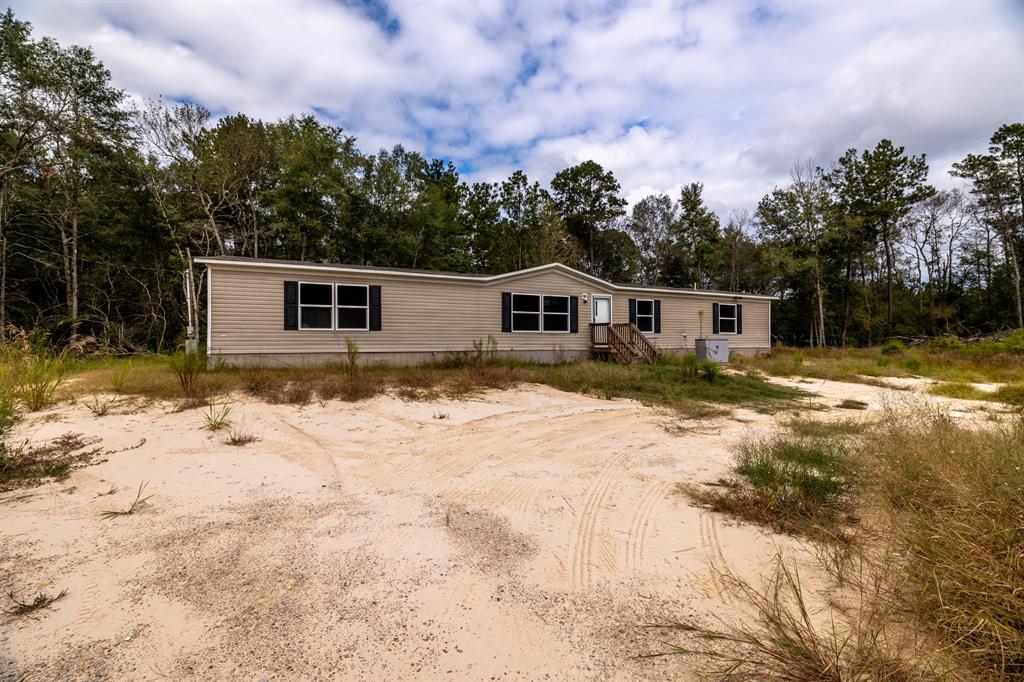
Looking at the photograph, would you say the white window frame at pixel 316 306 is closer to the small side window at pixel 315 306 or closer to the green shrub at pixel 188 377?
the small side window at pixel 315 306

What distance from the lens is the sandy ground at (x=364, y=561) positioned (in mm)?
1671

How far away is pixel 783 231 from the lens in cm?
2484

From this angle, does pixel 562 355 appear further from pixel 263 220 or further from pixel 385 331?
pixel 263 220

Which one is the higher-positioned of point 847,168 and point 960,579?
point 847,168

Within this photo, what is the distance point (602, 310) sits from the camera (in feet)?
49.9

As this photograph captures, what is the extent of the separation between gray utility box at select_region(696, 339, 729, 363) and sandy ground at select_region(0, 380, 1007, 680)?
11.4m

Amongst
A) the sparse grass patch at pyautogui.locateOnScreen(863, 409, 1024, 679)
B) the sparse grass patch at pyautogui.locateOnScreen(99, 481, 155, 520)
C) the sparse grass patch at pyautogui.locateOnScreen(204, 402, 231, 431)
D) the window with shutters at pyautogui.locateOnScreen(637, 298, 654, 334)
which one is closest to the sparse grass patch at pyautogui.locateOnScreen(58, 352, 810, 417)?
the sparse grass patch at pyautogui.locateOnScreen(204, 402, 231, 431)

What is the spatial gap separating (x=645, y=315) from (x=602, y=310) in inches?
77.3

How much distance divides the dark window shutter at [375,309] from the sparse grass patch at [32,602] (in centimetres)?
965

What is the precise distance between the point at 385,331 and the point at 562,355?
234 inches

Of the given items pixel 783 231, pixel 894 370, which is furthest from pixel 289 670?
pixel 783 231

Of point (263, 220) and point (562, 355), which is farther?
point (263, 220)

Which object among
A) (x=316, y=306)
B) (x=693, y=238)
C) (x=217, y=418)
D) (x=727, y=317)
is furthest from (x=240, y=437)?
(x=693, y=238)

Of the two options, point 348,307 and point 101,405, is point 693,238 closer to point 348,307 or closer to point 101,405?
point 348,307
